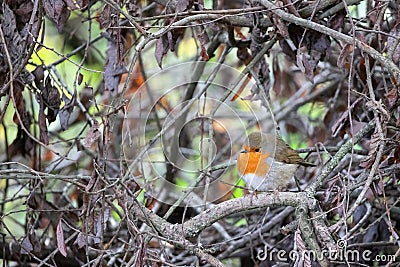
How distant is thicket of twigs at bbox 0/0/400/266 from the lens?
1914 millimetres

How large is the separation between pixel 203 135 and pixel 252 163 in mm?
250

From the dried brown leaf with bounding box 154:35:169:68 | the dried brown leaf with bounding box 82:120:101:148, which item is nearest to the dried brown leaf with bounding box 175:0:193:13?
the dried brown leaf with bounding box 154:35:169:68

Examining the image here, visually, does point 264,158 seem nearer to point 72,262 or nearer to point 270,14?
point 270,14

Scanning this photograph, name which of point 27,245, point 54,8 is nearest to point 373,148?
point 54,8

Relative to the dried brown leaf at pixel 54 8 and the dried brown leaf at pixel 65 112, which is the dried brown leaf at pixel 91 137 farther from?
the dried brown leaf at pixel 65 112

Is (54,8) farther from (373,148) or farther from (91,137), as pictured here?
(373,148)

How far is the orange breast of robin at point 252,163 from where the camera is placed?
2.53 metres

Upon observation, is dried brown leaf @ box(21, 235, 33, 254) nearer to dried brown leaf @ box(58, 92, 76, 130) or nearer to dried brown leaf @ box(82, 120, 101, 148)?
dried brown leaf @ box(58, 92, 76, 130)

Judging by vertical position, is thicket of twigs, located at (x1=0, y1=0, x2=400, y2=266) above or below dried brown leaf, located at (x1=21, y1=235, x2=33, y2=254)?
above

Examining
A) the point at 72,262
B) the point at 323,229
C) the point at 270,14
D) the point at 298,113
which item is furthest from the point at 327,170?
the point at 298,113

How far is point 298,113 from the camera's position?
4.04m

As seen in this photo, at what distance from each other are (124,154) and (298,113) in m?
2.11

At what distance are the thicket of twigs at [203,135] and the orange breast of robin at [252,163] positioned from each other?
55 millimetres

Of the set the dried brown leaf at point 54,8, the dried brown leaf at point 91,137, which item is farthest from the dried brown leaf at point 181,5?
the dried brown leaf at point 91,137
